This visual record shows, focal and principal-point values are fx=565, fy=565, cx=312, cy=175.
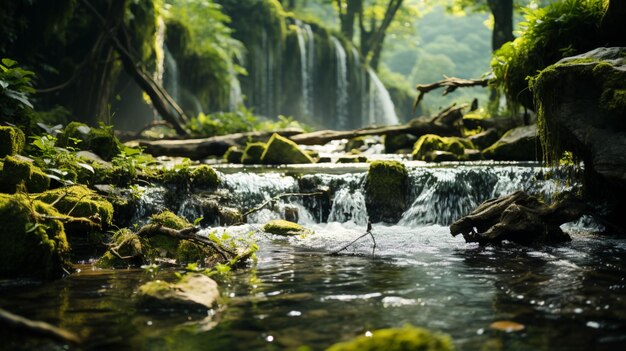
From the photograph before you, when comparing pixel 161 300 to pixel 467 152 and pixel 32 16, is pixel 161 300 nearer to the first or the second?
pixel 467 152

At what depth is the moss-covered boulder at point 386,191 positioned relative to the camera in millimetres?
10547

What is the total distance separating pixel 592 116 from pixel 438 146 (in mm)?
7600

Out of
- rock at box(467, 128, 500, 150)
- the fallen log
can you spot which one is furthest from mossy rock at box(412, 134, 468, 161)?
the fallen log

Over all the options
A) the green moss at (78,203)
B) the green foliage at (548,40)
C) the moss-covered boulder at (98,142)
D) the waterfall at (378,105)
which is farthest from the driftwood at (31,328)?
the waterfall at (378,105)

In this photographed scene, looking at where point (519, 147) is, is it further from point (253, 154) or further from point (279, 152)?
point (253, 154)

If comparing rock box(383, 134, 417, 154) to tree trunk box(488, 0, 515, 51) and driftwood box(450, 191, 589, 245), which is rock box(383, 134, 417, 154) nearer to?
tree trunk box(488, 0, 515, 51)

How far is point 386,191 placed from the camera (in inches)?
418

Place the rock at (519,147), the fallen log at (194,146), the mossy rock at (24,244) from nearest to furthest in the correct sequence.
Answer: the mossy rock at (24,244) → the rock at (519,147) → the fallen log at (194,146)

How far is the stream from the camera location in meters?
3.57

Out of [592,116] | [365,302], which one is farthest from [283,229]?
[592,116]

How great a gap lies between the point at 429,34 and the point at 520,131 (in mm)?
69952

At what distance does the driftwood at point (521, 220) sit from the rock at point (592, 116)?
2.05 feet

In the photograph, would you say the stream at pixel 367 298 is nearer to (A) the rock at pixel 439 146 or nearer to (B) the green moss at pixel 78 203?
(B) the green moss at pixel 78 203

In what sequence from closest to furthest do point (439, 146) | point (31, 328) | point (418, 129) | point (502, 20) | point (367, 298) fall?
point (31, 328) < point (367, 298) < point (439, 146) < point (418, 129) < point (502, 20)
